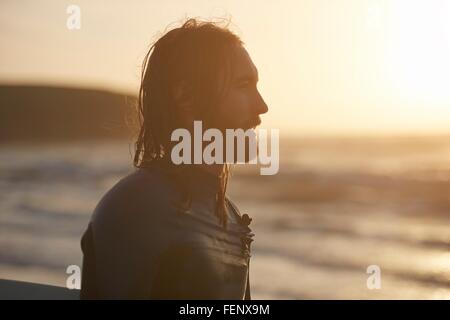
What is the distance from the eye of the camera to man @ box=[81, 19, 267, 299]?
2.39 m

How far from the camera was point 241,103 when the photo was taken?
8.68 feet

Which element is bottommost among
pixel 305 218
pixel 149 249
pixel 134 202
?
pixel 149 249

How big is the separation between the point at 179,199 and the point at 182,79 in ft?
1.32

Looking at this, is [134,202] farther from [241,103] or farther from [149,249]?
[241,103]

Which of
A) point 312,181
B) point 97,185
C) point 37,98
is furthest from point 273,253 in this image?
point 37,98

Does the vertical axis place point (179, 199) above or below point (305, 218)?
below

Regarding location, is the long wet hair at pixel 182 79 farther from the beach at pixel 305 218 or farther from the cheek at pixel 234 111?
the beach at pixel 305 218

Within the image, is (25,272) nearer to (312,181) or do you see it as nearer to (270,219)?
(270,219)

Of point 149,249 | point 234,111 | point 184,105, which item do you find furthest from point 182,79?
point 149,249

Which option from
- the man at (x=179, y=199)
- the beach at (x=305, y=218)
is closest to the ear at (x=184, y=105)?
the man at (x=179, y=199)

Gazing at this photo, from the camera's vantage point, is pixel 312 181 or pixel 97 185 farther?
pixel 312 181

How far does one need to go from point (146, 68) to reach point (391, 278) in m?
7.62

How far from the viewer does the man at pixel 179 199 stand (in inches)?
94.1

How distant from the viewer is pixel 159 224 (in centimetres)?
241
